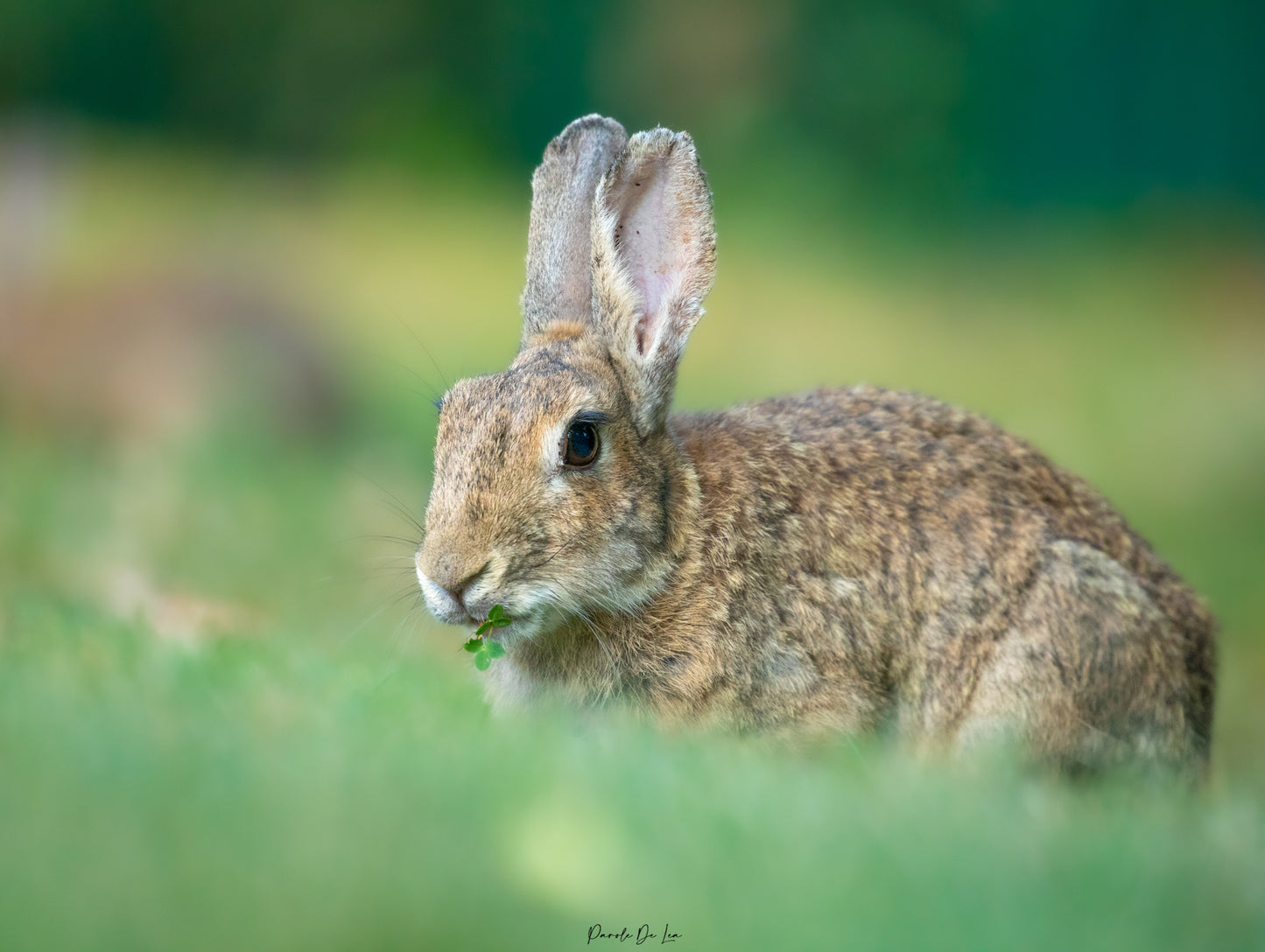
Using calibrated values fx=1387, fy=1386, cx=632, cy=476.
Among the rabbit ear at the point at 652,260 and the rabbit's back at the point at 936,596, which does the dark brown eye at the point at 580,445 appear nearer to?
the rabbit ear at the point at 652,260

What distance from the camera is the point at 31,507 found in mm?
8305

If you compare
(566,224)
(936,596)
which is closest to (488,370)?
(566,224)

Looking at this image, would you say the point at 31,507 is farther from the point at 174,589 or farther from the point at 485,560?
the point at 485,560

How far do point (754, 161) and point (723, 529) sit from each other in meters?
10.8

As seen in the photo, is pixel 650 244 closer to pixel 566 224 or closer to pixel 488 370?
pixel 566 224

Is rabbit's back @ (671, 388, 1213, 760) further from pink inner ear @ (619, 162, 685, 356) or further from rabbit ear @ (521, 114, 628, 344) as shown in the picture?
rabbit ear @ (521, 114, 628, 344)

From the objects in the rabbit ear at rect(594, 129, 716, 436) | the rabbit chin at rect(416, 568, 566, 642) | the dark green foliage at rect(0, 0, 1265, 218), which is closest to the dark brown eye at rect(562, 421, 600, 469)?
the rabbit ear at rect(594, 129, 716, 436)

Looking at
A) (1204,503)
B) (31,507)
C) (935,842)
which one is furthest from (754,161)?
(935,842)

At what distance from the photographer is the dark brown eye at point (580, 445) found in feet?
15.5

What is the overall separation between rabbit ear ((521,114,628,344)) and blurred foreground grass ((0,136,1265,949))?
2.17 ft

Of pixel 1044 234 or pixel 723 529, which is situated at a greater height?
pixel 1044 234

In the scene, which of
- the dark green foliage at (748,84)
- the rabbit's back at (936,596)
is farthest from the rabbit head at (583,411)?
the dark green foliage at (748,84)

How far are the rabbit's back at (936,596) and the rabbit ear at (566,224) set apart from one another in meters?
0.70

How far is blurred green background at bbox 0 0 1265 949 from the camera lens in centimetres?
303
